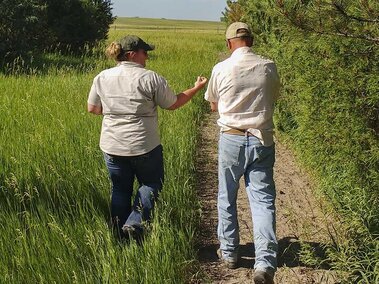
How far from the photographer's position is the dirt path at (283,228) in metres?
3.66

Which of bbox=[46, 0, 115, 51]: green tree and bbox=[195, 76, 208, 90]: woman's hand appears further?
bbox=[46, 0, 115, 51]: green tree

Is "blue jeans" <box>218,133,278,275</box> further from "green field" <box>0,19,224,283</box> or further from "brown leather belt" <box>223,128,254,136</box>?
"green field" <box>0,19,224,283</box>

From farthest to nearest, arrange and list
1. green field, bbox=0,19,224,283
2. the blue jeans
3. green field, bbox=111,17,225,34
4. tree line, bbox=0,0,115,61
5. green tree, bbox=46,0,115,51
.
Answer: green field, bbox=111,17,225,34, green tree, bbox=46,0,115,51, tree line, bbox=0,0,115,61, the blue jeans, green field, bbox=0,19,224,283

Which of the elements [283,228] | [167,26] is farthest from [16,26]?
[167,26]

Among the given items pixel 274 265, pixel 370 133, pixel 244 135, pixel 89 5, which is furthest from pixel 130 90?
pixel 89 5

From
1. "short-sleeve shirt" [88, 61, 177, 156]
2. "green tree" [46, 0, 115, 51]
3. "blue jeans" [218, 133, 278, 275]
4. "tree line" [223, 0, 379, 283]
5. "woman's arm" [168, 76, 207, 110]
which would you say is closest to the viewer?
"tree line" [223, 0, 379, 283]

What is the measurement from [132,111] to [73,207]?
1.05m

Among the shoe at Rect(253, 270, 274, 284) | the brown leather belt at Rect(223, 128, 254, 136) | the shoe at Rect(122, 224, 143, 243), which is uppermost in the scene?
the brown leather belt at Rect(223, 128, 254, 136)

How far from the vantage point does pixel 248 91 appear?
11.4 feet

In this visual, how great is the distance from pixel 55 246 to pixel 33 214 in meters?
0.56

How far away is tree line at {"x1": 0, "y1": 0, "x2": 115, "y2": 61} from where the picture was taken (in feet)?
Answer: 43.7

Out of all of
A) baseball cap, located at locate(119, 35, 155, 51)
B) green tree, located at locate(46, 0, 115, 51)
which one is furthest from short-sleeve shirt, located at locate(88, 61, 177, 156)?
green tree, located at locate(46, 0, 115, 51)

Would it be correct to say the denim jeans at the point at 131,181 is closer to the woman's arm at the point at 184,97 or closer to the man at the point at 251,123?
the woman's arm at the point at 184,97

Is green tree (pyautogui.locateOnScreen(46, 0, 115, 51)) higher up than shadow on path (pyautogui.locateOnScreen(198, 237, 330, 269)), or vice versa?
green tree (pyautogui.locateOnScreen(46, 0, 115, 51))
